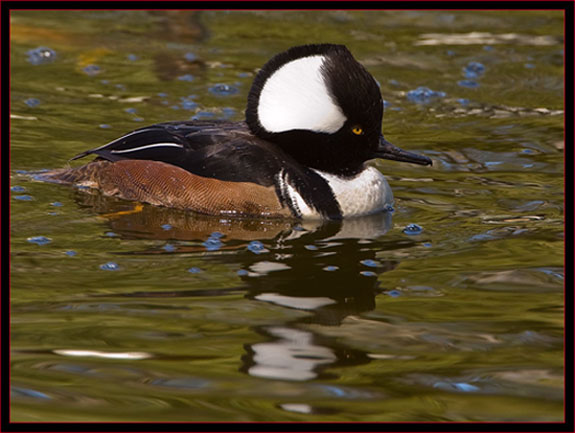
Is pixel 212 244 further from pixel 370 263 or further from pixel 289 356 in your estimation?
pixel 289 356

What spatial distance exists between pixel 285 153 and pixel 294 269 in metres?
1.54

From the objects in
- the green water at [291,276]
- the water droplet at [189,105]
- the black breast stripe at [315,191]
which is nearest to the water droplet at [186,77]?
the green water at [291,276]

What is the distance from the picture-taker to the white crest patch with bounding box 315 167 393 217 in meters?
7.49

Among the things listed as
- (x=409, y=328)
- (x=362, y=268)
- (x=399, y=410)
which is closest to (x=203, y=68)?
(x=362, y=268)

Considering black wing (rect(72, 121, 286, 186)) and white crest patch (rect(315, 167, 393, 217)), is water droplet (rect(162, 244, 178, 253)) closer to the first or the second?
black wing (rect(72, 121, 286, 186))

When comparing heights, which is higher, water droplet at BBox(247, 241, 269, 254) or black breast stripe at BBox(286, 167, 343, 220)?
black breast stripe at BBox(286, 167, 343, 220)

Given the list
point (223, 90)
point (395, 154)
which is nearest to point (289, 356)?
point (395, 154)

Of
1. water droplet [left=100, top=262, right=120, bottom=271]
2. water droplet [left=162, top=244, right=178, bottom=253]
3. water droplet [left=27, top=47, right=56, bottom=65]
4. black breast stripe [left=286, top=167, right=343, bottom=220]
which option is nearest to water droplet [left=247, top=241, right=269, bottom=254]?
water droplet [left=162, top=244, right=178, bottom=253]

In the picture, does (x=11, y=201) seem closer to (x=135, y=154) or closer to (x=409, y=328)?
(x=135, y=154)

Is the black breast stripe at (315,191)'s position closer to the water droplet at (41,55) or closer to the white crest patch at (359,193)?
the white crest patch at (359,193)

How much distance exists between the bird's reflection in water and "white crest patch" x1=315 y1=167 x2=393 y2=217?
0.08m

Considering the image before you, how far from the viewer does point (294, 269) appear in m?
6.22

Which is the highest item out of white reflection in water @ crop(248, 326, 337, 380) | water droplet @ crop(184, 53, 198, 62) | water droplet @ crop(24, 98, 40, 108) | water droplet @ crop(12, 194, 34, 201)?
water droplet @ crop(184, 53, 198, 62)

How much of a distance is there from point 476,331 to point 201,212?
109 inches
